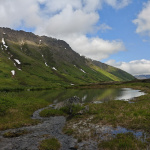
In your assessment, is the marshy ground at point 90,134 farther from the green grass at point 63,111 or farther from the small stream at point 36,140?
the green grass at point 63,111

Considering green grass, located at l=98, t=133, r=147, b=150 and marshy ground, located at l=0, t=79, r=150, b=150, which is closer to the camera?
green grass, located at l=98, t=133, r=147, b=150

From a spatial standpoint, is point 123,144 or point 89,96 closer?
point 123,144

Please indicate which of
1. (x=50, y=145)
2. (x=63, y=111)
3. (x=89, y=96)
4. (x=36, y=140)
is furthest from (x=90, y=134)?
(x=89, y=96)

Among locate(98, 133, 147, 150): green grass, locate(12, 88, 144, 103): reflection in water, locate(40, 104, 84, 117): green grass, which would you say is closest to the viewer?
locate(98, 133, 147, 150): green grass

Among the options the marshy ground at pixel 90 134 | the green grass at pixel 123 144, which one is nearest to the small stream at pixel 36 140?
the marshy ground at pixel 90 134

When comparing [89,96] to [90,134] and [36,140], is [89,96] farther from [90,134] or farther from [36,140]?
[36,140]

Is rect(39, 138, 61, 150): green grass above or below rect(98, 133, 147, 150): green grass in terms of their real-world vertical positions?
below

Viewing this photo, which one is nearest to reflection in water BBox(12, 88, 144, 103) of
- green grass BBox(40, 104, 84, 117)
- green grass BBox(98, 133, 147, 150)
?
green grass BBox(40, 104, 84, 117)

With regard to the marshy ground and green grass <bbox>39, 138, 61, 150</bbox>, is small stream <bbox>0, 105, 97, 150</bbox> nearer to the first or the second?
the marshy ground

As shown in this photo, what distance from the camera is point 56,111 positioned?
38.4m

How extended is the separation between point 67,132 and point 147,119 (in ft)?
47.5

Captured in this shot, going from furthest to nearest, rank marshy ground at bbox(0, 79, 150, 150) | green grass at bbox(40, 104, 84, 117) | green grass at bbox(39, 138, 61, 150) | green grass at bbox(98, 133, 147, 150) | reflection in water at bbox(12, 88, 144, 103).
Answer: reflection in water at bbox(12, 88, 144, 103) → green grass at bbox(40, 104, 84, 117) → marshy ground at bbox(0, 79, 150, 150) → green grass at bbox(39, 138, 61, 150) → green grass at bbox(98, 133, 147, 150)

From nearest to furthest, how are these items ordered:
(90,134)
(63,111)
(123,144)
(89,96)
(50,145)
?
1. (123,144)
2. (50,145)
3. (90,134)
4. (63,111)
5. (89,96)

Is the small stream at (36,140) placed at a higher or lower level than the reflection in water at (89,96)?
lower
